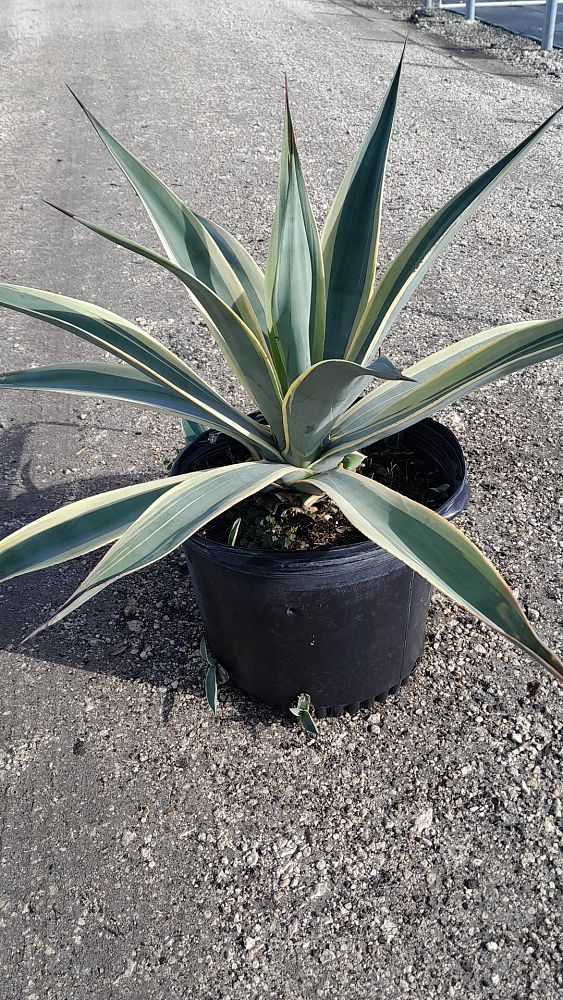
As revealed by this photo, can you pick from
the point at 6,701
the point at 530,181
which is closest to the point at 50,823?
the point at 6,701

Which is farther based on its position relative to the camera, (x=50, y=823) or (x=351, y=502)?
(x=50, y=823)

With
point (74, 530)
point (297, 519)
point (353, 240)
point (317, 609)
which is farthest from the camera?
point (297, 519)

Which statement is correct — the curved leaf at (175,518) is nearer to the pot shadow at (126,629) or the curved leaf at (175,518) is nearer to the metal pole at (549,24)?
the pot shadow at (126,629)

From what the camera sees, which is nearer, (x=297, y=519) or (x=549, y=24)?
(x=297, y=519)

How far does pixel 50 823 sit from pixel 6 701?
41cm

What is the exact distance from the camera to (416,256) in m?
1.57

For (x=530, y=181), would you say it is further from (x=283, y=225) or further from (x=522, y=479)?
(x=283, y=225)

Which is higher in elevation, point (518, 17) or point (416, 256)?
point (518, 17)

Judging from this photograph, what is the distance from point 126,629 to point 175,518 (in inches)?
36.9

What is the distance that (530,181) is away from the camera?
507 centimetres

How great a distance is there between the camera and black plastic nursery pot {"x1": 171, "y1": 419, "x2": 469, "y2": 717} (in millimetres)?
1678

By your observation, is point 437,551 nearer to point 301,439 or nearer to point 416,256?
point 301,439

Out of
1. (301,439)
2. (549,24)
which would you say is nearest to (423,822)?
(301,439)

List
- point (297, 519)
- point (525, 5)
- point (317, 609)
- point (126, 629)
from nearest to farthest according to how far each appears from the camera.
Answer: point (317, 609), point (297, 519), point (126, 629), point (525, 5)
